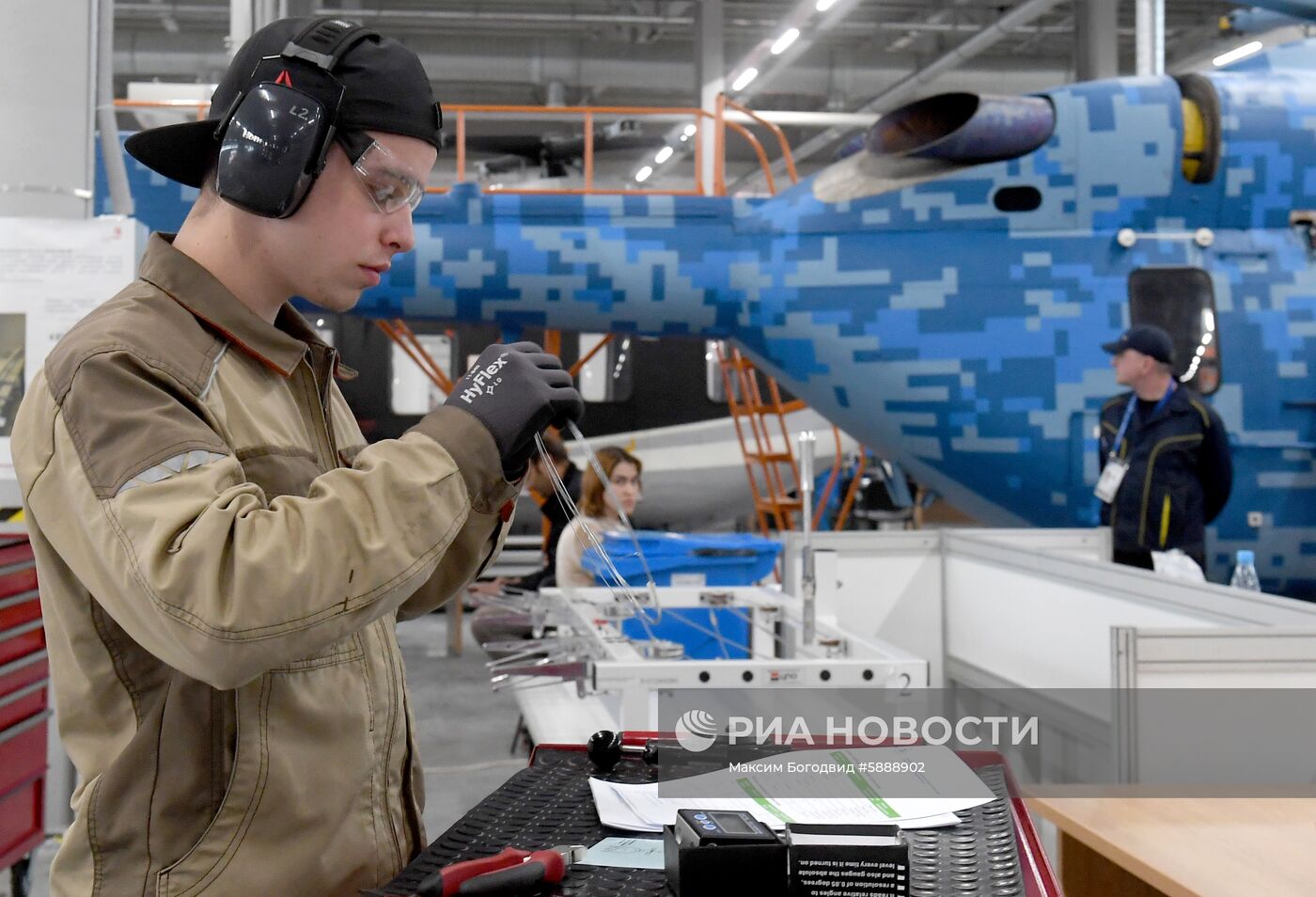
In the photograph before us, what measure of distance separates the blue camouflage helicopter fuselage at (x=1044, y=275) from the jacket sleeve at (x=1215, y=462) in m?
0.58

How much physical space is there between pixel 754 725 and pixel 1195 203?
168 inches

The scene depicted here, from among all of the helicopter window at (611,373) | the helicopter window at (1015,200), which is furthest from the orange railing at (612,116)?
the helicopter window at (611,373)

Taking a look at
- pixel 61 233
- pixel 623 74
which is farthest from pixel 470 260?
pixel 623 74

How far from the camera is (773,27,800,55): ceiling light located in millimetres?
9688

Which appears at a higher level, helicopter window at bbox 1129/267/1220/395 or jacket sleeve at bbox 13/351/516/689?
helicopter window at bbox 1129/267/1220/395

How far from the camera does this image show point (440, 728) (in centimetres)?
530

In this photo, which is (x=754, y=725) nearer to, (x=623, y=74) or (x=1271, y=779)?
(x=1271, y=779)

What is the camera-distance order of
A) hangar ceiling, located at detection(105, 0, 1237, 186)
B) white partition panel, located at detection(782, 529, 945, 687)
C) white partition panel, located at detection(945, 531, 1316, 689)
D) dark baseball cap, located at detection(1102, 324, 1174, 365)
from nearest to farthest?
white partition panel, located at detection(945, 531, 1316, 689)
white partition panel, located at detection(782, 529, 945, 687)
dark baseball cap, located at detection(1102, 324, 1174, 365)
hangar ceiling, located at detection(105, 0, 1237, 186)

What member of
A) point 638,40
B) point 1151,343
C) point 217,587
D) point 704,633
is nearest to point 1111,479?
point 1151,343

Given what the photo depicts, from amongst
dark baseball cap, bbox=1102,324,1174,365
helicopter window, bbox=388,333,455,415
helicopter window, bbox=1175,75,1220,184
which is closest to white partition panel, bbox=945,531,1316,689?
dark baseball cap, bbox=1102,324,1174,365

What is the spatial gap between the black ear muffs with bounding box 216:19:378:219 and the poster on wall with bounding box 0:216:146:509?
194cm

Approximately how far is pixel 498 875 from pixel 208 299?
629 millimetres

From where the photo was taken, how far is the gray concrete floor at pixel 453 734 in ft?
13.4

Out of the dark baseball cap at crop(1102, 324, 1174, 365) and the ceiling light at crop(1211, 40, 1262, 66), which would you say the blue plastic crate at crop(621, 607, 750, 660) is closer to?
the dark baseball cap at crop(1102, 324, 1174, 365)
